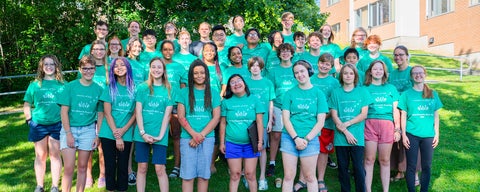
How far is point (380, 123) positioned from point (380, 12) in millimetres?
21881

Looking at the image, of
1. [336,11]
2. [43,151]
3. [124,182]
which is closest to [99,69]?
[43,151]

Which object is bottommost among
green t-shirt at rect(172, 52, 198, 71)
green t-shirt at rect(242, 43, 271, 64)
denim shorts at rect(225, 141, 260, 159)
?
denim shorts at rect(225, 141, 260, 159)

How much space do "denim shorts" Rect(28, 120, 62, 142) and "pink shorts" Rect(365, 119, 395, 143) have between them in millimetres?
4282

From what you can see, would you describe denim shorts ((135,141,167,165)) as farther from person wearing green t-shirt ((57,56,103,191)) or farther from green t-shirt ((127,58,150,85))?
green t-shirt ((127,58,150,85))

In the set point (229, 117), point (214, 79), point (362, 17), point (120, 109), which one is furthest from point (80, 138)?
point (362, 17)

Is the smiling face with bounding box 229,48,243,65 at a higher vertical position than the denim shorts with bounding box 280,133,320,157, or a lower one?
higher

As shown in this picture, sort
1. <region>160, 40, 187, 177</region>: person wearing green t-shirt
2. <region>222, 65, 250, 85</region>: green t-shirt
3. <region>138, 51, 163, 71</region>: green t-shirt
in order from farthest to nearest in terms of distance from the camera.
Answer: <region>138, 51, 163, 71</region>: green t-shirt, <region>160, 40, 187, 177</region>: person wearing green t-shirt, <region>222, 65, 250, 85</region>: green t-shirt

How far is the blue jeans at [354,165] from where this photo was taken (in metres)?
5.14

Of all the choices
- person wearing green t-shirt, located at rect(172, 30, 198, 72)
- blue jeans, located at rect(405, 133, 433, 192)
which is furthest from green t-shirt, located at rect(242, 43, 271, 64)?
blue jeans, located at rect(405, 133, 433, 192)

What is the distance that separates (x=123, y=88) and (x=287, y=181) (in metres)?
2.34

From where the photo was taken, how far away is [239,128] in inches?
189

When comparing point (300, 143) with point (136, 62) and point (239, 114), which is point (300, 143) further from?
point (136, 62)

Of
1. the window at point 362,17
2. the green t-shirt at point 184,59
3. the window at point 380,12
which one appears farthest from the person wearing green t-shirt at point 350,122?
the window at point 362,17

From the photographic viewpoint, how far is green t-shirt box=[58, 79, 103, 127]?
5.02 meters
